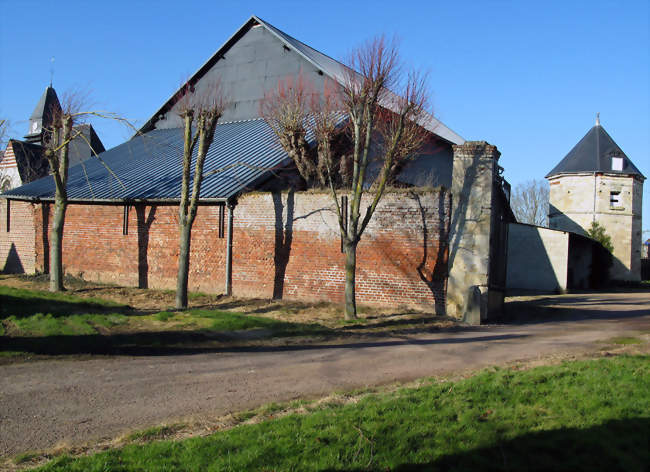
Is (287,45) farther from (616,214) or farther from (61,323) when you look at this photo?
(616,214)

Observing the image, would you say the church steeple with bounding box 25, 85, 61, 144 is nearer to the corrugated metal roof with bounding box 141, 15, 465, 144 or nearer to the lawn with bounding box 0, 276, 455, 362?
the corrugated metal roof with bounding box 141, 15, 465, 144

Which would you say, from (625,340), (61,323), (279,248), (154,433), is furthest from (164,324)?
(625,340)

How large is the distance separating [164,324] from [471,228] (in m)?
7.55

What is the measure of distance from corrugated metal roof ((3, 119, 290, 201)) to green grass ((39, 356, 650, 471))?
1061cm

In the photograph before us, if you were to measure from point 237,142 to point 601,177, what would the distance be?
26416 mm

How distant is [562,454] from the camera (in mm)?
4117

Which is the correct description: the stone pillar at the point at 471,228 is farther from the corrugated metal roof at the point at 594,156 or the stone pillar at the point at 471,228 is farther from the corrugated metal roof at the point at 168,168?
the corrugated metal roof at the point at 594,156

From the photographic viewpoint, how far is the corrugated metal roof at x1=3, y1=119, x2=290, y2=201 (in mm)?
17141

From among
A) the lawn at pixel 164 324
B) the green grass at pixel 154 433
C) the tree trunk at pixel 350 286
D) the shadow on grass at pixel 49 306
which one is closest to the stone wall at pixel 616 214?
the lawn at pixel 164 324

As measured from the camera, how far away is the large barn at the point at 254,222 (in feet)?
44.9

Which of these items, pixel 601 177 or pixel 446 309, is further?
pixel 601 177

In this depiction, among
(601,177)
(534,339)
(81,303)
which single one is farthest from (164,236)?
(601,177)

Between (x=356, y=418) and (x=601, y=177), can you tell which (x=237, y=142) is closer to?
(x=356, y=418)

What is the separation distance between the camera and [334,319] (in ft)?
42.3
